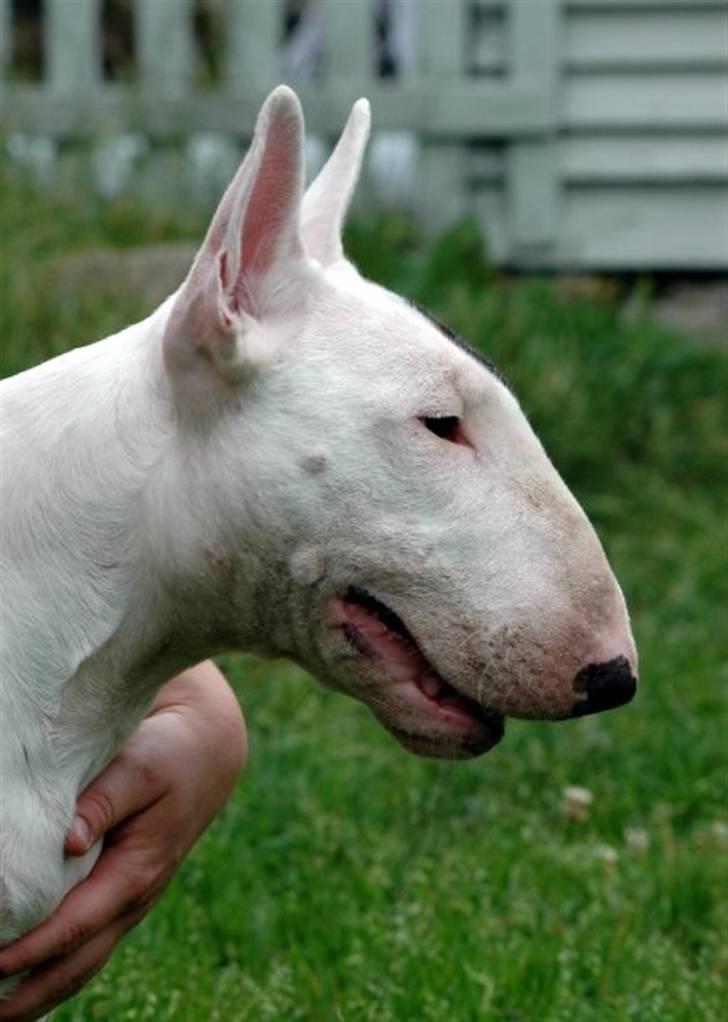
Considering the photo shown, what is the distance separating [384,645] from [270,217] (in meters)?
0.49

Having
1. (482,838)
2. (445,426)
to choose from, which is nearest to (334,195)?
(445,426)

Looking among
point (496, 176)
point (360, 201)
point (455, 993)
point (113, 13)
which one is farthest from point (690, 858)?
point (113, 13)

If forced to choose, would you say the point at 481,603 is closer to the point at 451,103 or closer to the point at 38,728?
the point at 38,728

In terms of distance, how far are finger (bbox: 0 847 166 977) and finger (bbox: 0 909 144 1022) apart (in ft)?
0.07

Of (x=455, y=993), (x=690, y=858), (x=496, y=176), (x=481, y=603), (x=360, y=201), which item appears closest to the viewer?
(x=481, y=603)

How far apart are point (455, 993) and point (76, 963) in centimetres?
97

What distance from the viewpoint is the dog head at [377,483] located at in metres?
2.40

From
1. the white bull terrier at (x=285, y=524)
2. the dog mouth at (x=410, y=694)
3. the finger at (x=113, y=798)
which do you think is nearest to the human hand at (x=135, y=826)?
the finger at (x=113, y=798)

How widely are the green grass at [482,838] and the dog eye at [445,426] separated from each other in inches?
51.5

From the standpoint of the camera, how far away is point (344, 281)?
252 cm

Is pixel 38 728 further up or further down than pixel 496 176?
further up

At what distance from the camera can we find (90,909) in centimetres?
269

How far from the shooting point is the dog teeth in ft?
8.18

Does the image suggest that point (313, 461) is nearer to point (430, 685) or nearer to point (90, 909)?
point (430, 685)
